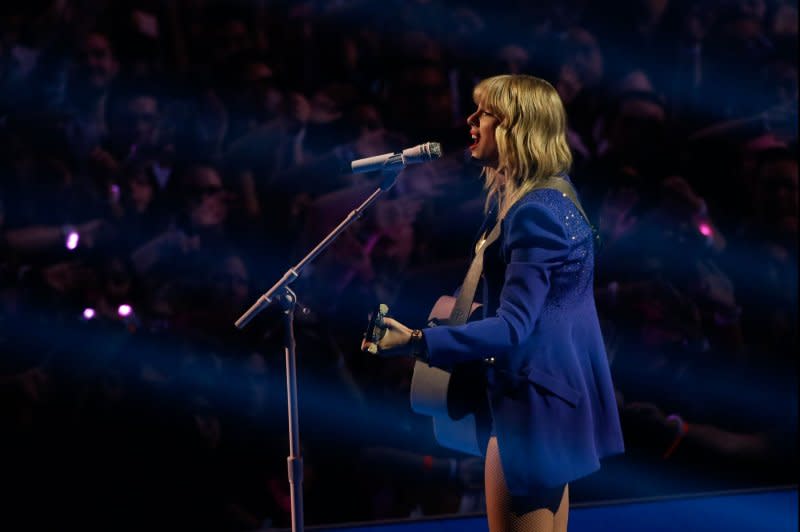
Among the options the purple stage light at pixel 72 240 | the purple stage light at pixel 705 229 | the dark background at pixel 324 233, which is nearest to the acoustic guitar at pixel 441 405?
the dark background at pixel 324 233

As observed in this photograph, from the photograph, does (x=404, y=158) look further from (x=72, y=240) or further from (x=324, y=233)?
(x=72, y=240)

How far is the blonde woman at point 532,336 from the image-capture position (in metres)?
1.62

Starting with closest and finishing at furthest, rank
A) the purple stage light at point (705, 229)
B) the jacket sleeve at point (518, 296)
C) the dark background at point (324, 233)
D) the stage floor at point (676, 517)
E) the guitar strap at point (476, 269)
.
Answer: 1. the jacket sleeve at point (518, 296)
2. the guitar strap at point (476, 269)
3. the dark background at point (324, 233)
4. the stage floor at point (676, 517)
5. the purple stage light at point (705, 229)

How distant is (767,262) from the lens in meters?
3.88

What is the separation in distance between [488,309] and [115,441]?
1957 mm

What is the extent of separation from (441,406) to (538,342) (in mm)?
242

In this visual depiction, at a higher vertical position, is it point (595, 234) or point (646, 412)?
point (595, 234)

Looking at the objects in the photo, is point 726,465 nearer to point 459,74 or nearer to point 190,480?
point 459,74

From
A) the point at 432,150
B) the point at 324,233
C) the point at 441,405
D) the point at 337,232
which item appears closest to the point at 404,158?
the point at 432,150

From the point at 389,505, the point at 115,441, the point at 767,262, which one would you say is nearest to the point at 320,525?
the point at 389,505

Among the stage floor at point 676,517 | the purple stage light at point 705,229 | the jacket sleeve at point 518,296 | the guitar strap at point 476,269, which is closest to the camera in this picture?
the jacket sleeve at point 518,296

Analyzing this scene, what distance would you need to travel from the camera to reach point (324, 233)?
3385 millimetres

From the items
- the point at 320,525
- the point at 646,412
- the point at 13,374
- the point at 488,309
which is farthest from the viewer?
the point at 646,412

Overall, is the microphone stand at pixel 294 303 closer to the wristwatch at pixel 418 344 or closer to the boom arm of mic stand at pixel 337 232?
the boom arm of mic stand at pixel 337 232
